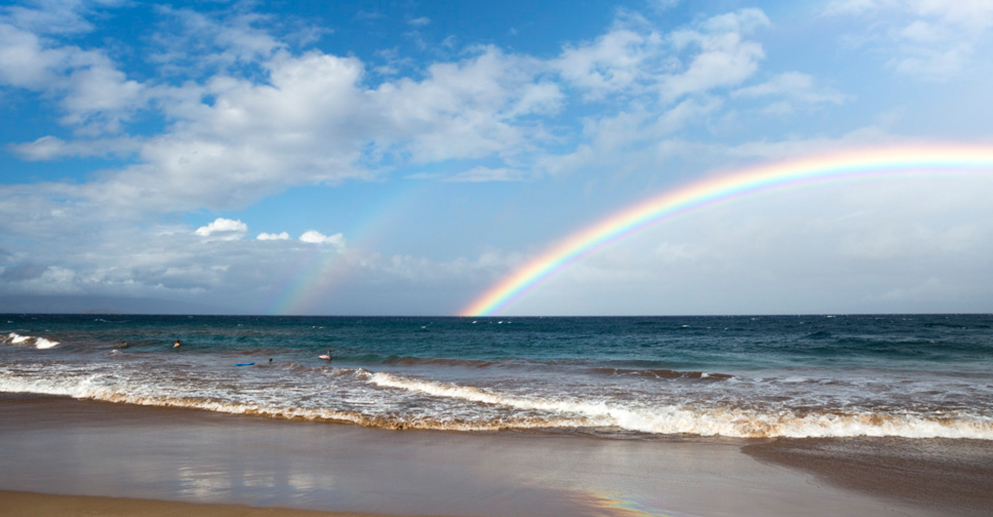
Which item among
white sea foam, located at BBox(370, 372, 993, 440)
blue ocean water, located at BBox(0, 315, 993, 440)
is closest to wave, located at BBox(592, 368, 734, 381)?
blue ocean water, located at BBox(0, 315, 993, 440)

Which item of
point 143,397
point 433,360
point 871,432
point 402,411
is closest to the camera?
point 871,432

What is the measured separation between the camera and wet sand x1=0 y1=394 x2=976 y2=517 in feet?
20.9

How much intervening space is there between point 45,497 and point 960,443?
14.5 m

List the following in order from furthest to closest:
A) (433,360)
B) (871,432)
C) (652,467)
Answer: (433,360) → (871,432) → (652,467)

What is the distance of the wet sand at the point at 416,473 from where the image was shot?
638 cm

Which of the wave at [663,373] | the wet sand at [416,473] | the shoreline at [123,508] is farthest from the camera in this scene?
the wave at [663,373]

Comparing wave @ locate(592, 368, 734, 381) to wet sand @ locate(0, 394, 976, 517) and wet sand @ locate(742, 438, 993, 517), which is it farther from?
wet sand @ locate(0, 394, 976, 517)

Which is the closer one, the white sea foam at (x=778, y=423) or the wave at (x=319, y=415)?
the white sea foam at (x=778, y=423)

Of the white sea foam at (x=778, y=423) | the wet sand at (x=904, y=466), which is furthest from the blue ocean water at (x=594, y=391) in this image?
the wet sand at (x=904, y=466)

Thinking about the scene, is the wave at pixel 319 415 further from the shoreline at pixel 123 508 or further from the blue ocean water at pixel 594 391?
the shoreline at pixel 123 508

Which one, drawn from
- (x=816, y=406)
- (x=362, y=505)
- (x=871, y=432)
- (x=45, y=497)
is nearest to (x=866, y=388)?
(x=816, y=406)

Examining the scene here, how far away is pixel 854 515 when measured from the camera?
6.24 m

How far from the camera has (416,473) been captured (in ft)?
25.3

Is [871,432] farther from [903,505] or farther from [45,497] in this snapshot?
[45,497]
